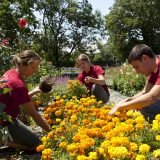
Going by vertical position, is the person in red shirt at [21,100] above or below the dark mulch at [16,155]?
above

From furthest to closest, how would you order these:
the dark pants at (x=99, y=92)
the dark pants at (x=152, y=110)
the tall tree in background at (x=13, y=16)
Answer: the tall tree in background at (x=13, y=16), the dark pants at (x=99, y=92), the dark pants at (x=152, y=110)

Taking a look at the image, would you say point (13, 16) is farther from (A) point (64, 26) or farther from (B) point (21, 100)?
(B) point (21, 100)

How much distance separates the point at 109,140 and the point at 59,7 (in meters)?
50.8

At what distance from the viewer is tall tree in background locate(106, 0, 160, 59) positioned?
48188 millimetres

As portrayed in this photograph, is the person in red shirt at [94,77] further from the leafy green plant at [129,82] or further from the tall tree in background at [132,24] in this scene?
the tall tree in background at [132,24]

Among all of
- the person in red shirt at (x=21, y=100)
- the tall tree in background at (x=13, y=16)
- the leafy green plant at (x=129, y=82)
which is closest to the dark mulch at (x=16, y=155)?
the person in red shirt at (x=21, y=100)

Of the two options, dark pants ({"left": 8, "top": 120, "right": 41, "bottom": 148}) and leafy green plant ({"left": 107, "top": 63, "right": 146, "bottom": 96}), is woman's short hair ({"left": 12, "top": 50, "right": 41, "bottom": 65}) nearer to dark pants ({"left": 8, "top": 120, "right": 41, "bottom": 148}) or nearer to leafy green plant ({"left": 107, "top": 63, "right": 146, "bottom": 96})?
dark pants ({"left": 8, "top": 120, "right": 41, "bottom": 148})

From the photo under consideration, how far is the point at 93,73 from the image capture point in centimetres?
735

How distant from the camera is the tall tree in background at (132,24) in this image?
48188 millimetres

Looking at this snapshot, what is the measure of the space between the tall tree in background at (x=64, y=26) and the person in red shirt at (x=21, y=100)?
47192mm

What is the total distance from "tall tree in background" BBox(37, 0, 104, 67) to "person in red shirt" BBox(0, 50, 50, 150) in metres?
47.2

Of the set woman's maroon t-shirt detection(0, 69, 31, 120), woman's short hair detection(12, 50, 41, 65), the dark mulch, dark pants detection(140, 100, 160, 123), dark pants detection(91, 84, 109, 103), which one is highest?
woman's short hair detection(12, 50, 41, 65)

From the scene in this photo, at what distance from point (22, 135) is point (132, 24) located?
148 ft

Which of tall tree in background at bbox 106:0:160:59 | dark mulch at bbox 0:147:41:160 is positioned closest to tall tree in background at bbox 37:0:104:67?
tall tree in background at bbox 106:0:160:59
